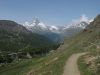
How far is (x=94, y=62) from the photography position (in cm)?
4053

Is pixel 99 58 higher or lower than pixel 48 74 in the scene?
higher

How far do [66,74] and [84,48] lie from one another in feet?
106

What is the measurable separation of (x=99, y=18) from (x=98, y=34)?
35.9 m

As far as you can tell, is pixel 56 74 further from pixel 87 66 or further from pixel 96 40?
pixel 96 40

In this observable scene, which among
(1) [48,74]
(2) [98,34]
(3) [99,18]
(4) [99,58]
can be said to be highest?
(3) [99,18]

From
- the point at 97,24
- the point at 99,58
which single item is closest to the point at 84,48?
the point at 99,58

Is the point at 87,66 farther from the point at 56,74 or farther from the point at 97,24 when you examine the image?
the point at 97,24

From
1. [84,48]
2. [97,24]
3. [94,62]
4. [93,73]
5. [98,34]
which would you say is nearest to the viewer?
[93,73]

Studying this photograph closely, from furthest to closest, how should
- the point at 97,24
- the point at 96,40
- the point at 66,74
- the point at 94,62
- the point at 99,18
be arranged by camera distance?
the point at 99,18 → the point at 97,24 → the point at 96,40 → the point at 94,62 → the point at 66,74

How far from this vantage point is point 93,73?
34.8 metres

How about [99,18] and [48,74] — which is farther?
[99,18]

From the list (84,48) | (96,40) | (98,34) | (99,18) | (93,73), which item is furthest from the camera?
(99,18)

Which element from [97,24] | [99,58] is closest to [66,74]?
[99,58]

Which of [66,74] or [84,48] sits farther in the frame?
[84,48]
